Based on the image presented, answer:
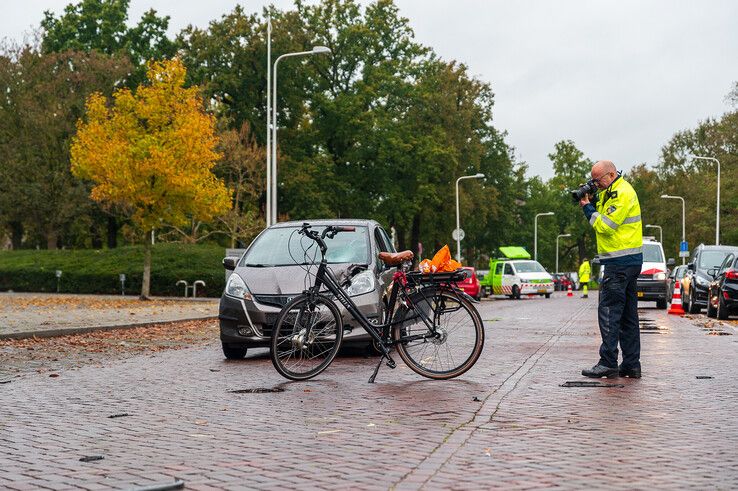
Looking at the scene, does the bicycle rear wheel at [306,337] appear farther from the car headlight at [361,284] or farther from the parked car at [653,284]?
the parked car at [653,284]

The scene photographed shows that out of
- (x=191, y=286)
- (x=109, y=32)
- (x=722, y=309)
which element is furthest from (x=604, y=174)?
(x=109, y=32)

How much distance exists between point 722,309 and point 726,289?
1.76 ft

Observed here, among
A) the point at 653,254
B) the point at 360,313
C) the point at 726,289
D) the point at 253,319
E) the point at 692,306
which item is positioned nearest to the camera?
the point at 360,313

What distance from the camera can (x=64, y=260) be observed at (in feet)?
137

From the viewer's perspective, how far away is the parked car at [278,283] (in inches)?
461

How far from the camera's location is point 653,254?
104 feet

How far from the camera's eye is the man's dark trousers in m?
9.73

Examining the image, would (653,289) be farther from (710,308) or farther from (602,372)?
(602,372)

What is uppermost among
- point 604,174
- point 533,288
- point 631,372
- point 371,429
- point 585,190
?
point 604,174

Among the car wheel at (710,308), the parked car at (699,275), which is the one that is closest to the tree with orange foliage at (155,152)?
the parked car at (699,275)

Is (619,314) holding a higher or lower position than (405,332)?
higher

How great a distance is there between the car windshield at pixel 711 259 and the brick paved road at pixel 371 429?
54.8 feet

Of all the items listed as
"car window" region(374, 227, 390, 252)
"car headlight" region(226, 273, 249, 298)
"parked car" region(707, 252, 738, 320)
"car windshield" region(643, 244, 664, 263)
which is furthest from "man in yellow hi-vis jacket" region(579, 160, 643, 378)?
"car windshield" region(643, 244, 664, 263)

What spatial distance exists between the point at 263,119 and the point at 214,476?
149 ft
